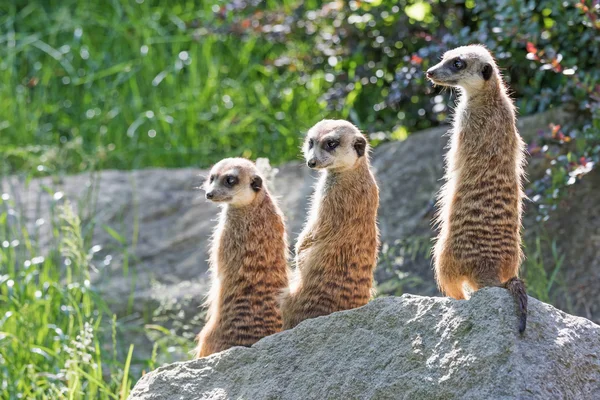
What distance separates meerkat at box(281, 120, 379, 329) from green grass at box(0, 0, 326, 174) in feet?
9.47

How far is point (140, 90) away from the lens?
700cm

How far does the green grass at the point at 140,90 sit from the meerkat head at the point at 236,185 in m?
2.60

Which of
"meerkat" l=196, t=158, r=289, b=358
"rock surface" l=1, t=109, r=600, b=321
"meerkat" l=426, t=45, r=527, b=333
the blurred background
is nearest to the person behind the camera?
"meerkat" l=426, t=45, r=527, b=333

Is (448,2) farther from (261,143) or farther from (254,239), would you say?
(254,239)

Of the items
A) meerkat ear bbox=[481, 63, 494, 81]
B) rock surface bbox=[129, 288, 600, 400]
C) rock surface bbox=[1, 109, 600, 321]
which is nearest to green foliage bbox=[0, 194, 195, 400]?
rock surface bbox=[1, 109, 600, 321]

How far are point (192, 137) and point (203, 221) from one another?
3.38 feet

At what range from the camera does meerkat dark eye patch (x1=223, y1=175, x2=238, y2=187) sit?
133 inches

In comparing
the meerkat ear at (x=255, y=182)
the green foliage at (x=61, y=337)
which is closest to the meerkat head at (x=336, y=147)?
the meerkat ear at (x=255, y=182)

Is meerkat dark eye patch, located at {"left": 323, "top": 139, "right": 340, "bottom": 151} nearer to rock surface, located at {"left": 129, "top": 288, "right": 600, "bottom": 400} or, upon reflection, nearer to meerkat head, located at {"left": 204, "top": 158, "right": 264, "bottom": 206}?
meerkat head, located at {"left": 204, "top": 158, "right": 264, "bottom": 206}

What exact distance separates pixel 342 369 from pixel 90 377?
118 centimetres

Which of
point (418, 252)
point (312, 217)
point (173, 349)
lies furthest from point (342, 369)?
point (418, 252)

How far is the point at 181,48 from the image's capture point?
7.38 m

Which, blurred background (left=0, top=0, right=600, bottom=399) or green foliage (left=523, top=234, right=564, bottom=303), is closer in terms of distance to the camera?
green foliage (left=523, top=234, right=564, bottom=303)

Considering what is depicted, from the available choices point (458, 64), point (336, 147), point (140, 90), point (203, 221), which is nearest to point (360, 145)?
point (336, 147)
